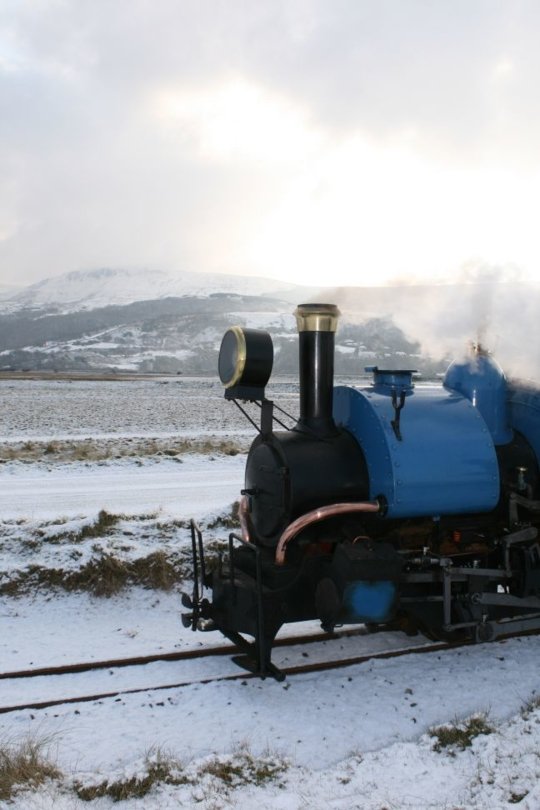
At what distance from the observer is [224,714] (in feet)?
17.9

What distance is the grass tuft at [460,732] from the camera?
16.3 feet

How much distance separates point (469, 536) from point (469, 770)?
2.30m

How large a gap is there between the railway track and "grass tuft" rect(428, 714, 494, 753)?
51.5 inches

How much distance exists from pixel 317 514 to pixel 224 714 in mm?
1839

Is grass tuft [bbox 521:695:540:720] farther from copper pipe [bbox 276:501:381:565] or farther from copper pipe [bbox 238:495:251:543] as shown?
copper pipe [bbox 238:495:251:543]

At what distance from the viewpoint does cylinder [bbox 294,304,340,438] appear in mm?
6160

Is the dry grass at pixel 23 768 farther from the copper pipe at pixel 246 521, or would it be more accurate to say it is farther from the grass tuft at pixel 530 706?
the grass tuft at pixel 530 706

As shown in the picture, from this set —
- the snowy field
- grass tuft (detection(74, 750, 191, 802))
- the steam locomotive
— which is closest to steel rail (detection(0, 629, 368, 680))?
the snowy field

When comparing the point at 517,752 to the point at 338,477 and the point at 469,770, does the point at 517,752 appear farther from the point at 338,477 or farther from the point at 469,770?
the point at 338,477

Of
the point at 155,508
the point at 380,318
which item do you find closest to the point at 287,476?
the point at 380,318

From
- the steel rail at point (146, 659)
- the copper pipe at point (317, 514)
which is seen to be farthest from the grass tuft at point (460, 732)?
the steel rail at point (146, 659)

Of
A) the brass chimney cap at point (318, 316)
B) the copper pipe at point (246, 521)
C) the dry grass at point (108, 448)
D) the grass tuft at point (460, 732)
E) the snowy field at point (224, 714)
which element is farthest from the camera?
the dry grass at point (108, 448)

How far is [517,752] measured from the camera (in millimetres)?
4848

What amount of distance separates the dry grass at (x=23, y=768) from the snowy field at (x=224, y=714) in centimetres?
6
